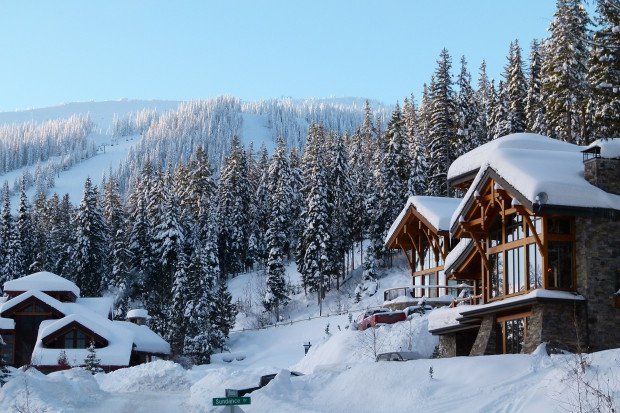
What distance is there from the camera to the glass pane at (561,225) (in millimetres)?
26708

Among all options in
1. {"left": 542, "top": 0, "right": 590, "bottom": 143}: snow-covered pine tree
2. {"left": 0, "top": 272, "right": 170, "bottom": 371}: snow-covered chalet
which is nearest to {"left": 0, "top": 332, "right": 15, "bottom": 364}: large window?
{"left": 0, "top": 272, "right": 170, "bottom": 371}: snow-covered chalet

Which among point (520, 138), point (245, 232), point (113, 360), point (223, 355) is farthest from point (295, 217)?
point (520, 138)

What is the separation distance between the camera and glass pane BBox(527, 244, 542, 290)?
88.6ft

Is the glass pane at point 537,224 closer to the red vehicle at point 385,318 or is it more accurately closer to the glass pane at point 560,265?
the glass pane at point 560,265

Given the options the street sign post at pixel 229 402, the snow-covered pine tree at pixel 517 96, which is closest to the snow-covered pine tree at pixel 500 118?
the snow-covered pine tree at pixel 517 96

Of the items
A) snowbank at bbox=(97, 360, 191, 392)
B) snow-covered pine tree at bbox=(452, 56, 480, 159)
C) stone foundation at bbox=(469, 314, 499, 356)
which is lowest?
snowbank at bbox=(97, 360, 191, 392)

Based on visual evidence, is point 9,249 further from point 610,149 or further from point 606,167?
point 610,149

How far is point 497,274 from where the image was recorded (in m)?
29.9

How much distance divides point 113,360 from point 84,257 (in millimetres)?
30958

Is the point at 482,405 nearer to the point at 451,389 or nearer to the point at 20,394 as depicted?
the point at 451,389

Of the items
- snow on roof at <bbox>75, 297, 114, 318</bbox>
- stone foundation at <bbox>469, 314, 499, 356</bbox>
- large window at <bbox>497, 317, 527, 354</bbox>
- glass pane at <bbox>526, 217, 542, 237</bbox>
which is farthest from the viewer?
snow on roof at <bbox>75, 297, 114, 318</bbox>

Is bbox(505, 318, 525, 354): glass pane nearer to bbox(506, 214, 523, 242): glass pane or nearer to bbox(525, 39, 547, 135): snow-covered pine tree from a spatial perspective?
bbox(506, 214, 523, 242): glass pane

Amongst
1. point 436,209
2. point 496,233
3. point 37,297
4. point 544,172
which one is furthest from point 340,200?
point 544,172

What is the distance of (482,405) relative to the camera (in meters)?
18.5
